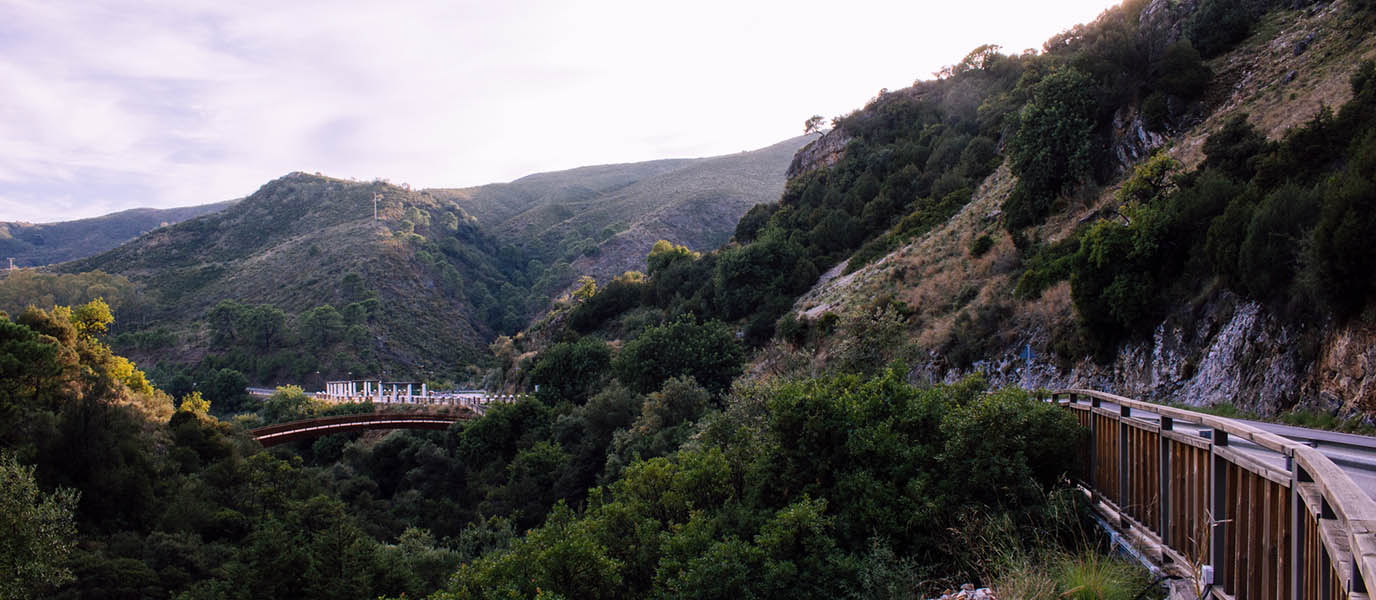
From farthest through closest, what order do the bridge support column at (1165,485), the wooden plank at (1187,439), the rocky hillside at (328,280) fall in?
the rocky hillside at (328,280) → the bridge support column at (1165,485) → the wooden plank at (1187,439)

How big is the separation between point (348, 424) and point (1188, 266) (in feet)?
126

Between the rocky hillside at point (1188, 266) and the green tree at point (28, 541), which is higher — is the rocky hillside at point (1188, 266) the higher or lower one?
the higher one

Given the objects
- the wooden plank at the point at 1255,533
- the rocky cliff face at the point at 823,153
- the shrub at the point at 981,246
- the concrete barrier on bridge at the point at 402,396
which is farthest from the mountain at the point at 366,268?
the wooden plank at the point at 1255,533

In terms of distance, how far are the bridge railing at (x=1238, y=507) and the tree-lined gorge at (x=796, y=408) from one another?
0.62 metres

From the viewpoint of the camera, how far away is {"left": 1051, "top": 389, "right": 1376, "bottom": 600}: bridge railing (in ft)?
9.97

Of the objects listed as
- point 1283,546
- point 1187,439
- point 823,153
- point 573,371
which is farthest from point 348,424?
point 1283,546

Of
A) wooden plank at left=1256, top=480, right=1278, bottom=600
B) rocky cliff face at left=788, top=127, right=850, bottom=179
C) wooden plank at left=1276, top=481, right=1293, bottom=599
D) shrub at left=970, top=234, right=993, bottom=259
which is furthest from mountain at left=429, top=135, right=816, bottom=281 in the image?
wooden plank at left=1276, top=481, right=1293, bottom=599

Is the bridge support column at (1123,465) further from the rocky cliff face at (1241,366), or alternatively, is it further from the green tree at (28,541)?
the green tree at (28,541)

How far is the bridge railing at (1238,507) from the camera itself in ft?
9.97

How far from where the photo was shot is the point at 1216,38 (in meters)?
23.4

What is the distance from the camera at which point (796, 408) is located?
36.3ft

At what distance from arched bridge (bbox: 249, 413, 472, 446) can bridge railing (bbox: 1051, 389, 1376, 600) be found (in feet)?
123

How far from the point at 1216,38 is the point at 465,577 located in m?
27.4

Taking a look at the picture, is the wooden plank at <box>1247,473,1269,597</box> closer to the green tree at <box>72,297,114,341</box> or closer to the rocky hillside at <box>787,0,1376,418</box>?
the rocky hillside at <box>787,0,1376,418</box>
